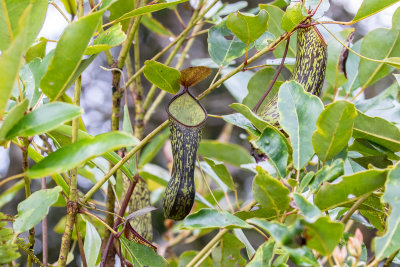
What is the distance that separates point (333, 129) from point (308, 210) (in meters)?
0.13

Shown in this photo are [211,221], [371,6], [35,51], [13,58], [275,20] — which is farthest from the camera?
[275,20]

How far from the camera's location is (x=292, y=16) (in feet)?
1.98

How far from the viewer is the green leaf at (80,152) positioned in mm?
393

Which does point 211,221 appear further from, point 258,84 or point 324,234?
point 258,84

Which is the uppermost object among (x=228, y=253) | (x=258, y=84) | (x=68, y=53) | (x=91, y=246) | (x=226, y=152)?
(x=68, y=53)

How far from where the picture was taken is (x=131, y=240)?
65 centimetres

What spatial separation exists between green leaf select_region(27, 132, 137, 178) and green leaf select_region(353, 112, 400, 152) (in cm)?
35

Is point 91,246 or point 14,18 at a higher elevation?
point 14,18

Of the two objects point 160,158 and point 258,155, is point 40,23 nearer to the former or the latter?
point 258,155

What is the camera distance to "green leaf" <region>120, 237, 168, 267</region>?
63 cm

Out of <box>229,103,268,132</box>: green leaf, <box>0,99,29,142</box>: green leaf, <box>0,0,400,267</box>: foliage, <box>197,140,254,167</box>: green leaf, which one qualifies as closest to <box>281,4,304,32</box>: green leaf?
<box>0,0,400,267</box>: foliage

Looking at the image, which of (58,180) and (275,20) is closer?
(58,180)

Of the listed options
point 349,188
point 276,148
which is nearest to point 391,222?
point 349,188

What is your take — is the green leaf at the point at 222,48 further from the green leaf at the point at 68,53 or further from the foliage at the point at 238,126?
the green leaf at the point at 68,53
